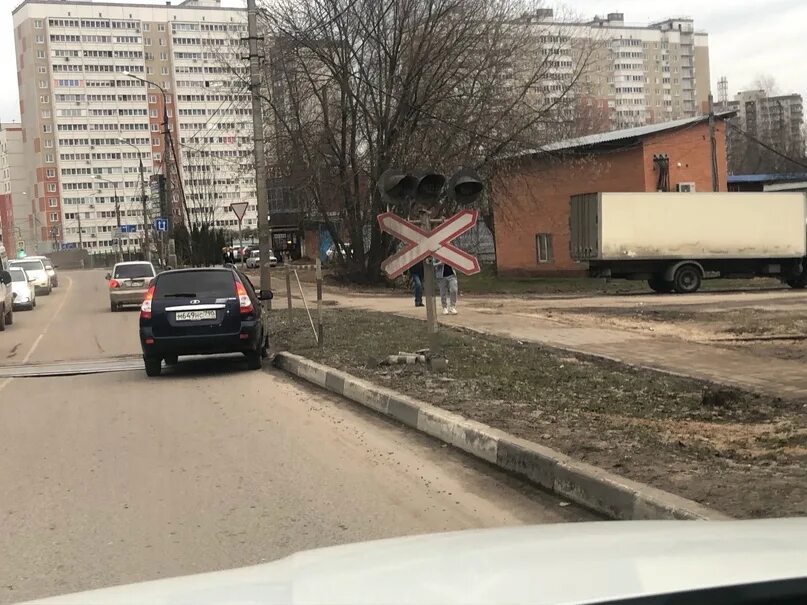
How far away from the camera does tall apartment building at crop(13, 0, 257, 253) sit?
115750 millimetres

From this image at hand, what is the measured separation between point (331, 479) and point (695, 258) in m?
23.5

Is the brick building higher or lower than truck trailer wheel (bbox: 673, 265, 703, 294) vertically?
higher

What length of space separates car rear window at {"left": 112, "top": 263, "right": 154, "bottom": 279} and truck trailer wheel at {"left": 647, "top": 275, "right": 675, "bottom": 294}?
667 inches

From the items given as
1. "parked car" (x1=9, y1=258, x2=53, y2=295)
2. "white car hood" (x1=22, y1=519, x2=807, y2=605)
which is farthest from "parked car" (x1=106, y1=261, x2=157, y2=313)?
"white car hood" (x1=22, y1=519, x2=807, y2=605)

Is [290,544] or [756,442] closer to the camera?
[290,544]

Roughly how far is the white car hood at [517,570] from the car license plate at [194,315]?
9.89m

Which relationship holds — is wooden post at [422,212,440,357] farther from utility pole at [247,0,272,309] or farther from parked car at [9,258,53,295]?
parked car at [9,258,53,295]

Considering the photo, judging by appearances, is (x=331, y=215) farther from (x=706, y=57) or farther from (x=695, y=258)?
(x=706, y=57)

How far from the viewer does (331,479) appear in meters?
6.25

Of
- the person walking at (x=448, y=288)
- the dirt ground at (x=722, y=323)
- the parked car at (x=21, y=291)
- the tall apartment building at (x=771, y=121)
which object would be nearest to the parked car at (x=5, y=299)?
the parked car at (x=21, y=291)

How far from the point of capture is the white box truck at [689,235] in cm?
2664

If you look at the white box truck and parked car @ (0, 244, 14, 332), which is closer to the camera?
parked car @ (0, 244, 14, 332)

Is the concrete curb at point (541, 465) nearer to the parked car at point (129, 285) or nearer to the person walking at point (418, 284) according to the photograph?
the person walking at point (418, 284)

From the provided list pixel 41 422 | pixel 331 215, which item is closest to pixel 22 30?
pixel 331 215
